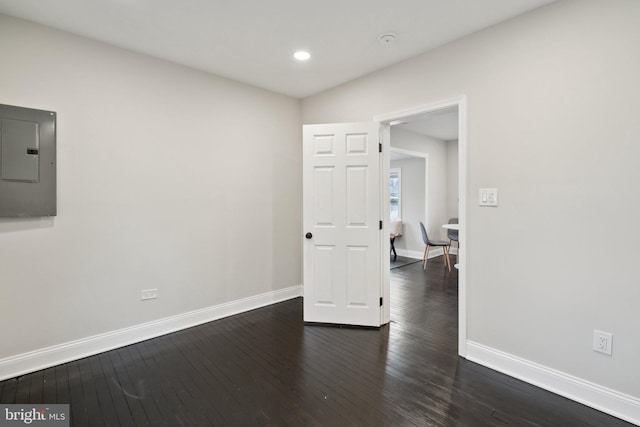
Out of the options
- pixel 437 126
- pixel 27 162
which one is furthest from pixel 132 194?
pixel 437 126

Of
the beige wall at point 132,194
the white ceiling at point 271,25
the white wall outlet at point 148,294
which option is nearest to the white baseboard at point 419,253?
the beige wall at point 132,194

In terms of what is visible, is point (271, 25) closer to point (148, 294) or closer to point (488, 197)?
point (488, 197)

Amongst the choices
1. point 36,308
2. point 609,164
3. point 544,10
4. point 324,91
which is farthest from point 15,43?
point 609,164

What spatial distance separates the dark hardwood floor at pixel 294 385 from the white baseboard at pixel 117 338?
0.07 m

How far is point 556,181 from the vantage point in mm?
1998

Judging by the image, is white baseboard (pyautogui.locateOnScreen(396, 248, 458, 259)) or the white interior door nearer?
the white interior door

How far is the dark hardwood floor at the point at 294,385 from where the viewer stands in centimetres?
177

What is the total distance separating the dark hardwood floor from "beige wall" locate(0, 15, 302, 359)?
1.46ft

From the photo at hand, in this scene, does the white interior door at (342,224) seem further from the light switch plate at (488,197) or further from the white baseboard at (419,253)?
the white baseboard at (419,253)

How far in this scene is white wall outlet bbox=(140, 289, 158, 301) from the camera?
2.79m

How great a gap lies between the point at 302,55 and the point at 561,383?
3.24 metres

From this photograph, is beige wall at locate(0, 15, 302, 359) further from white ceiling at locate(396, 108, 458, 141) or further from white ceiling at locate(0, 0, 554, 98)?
white ceiling at locate(396, 108, 458, 141)

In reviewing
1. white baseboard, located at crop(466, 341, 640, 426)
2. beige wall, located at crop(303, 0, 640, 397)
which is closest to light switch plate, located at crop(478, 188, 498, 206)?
beige wall, located at crop(303, 0, 640, 397)

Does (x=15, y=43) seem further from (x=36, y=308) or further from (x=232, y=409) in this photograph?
(x=232, y=409)
